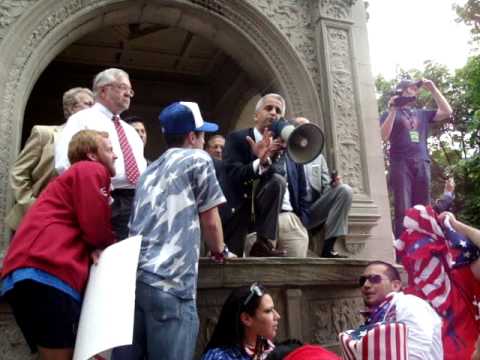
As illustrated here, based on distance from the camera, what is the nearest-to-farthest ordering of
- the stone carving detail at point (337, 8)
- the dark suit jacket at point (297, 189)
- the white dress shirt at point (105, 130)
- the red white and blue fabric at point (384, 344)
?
1. the red white and blue fabric at point (384, 344)
2. the white dress shirt at point (105, 130)
3. the dark suit jacket at point (297, 189)
4. the stone carving detail at point (337, 8)

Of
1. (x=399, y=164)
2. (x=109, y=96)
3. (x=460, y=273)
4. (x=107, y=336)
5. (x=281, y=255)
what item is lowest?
(x=107, y=336)

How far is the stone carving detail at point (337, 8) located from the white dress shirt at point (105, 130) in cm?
574

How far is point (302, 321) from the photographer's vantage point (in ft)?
15.4

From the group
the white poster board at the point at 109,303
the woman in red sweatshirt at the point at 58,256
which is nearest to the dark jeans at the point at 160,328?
the white poster board at the point at 109,303

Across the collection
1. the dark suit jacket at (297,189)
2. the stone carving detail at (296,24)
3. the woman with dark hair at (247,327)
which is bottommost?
the woman with dark hair at (247,327)

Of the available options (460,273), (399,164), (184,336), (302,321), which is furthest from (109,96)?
(399,164)

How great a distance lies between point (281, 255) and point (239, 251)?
57 cm

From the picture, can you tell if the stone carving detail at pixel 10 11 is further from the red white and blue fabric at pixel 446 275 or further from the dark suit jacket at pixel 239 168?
the red white and blue fabric at pixel 446 275

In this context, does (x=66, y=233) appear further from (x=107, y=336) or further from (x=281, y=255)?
(x=281, y=255)

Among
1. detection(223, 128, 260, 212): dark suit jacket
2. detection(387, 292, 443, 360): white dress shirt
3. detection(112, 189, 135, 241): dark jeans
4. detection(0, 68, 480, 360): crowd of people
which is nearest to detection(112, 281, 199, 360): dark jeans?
detection(0, 68, 480, 360): crowd of people

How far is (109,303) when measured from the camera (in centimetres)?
264

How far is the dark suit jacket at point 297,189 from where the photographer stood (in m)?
5.91

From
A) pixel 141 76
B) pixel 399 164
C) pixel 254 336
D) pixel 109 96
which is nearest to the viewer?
pixel 254 336

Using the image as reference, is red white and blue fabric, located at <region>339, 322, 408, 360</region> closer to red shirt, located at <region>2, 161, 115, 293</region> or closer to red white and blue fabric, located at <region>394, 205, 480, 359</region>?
red white and blue fabric, located at <region>394, 205, 480, 359</region>
